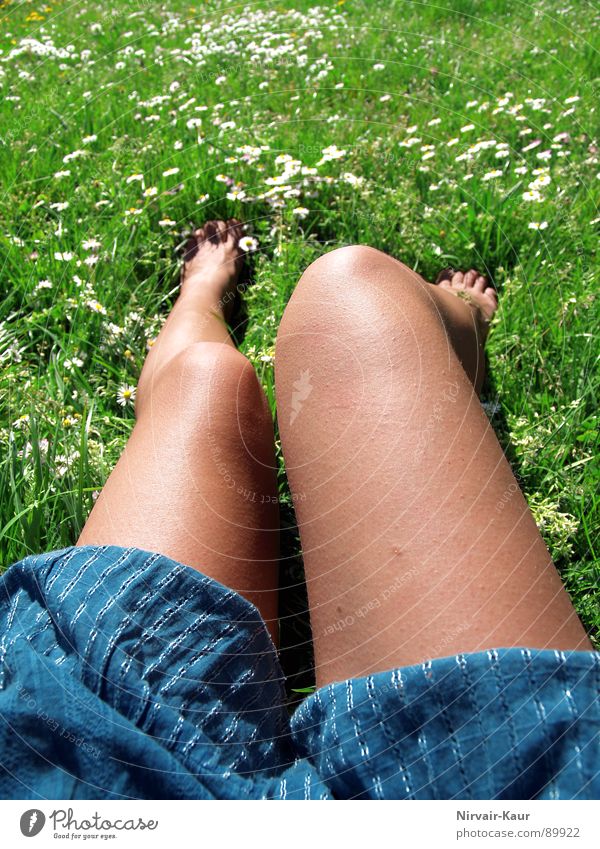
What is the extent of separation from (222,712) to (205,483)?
0.34 metres

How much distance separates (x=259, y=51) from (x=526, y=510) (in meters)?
2.22

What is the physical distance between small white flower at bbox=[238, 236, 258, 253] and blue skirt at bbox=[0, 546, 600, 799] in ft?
4.23

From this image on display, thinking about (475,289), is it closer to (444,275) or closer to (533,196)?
(444,275)

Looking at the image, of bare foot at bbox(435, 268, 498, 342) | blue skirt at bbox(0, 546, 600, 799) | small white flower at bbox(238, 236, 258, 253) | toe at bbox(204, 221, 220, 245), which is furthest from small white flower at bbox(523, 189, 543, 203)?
blue skirt at bbox(0, 546, 600, 799)

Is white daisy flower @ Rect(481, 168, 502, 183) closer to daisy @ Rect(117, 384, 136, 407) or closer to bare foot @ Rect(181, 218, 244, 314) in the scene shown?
bare foot @ Rect(181, 218, 244, 314)

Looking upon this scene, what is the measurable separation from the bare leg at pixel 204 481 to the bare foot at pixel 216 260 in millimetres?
582

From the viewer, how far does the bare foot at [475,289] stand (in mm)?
1722

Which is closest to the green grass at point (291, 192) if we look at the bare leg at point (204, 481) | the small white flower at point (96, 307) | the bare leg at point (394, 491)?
the small white flower at point (96, 307)

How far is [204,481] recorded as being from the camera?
1.08m

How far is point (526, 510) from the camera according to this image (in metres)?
0.97

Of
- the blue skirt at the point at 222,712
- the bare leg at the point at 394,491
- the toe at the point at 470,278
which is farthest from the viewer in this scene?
the toe at the point at 470,278

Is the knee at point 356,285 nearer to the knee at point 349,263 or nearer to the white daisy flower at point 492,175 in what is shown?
the knee at point 349,263

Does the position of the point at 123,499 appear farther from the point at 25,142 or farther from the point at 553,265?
the point at 25,142

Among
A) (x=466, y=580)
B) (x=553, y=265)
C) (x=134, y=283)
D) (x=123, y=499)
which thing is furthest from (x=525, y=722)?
(x=134, y=283)
